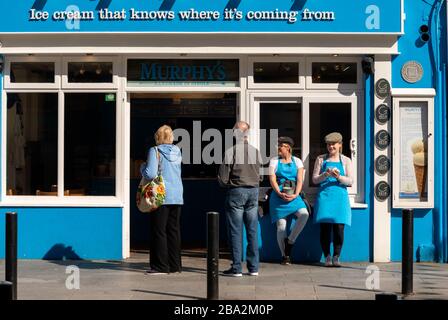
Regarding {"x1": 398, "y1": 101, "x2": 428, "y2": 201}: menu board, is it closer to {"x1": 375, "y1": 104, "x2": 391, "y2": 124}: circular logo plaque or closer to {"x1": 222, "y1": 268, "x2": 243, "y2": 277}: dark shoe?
{"x1": 375, "y1": 104, "x2": 391, "y2": 124}: circular logo plaque

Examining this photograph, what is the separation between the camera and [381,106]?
1277 centimetres

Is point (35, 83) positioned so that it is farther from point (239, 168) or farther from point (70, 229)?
point (239, 168)

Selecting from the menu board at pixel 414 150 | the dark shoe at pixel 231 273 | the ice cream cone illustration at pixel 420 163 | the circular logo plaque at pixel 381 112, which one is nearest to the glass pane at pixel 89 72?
the dark shoe at pixel 231 273

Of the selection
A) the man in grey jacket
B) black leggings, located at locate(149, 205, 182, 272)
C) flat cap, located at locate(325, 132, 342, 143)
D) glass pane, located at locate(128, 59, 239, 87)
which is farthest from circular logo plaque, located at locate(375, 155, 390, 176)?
black leggings, located at locate(149, 205, 182, 272)

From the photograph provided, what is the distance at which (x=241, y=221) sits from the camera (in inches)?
452

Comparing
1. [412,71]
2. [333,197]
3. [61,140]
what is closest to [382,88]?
[412,71]

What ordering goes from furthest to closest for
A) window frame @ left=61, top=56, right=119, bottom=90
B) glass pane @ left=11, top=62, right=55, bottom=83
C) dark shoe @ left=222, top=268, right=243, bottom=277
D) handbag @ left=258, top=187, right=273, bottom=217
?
glass pane @ left=11, top=62, right=55, bottom=83, window frame @ left=61, top=56, right=119, bottom=90, handbag @ left=258, top=187, right=273, bottom=217, dark shoe @ left=222, top=268, right=243, bottom=277

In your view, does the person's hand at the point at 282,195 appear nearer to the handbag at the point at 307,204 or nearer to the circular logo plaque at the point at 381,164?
the handbag at the point at 307,204

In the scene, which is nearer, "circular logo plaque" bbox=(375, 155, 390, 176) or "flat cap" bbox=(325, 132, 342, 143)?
"flat cap" bbox=(325, 132, 342, 143)

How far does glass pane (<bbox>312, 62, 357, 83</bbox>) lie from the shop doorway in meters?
2.13

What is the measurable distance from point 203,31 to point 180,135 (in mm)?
2597

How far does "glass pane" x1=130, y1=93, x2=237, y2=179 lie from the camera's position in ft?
48.3

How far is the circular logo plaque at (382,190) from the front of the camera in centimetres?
1275
